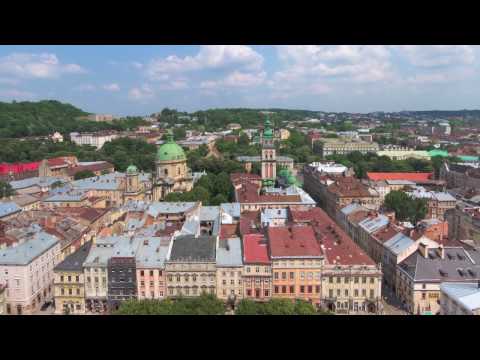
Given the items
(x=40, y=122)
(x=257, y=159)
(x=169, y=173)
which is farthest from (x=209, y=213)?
(x=40, y=122)

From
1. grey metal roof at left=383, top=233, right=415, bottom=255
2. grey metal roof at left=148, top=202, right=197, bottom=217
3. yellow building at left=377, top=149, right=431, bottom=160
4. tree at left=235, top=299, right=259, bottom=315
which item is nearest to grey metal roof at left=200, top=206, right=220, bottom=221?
grey metal roof at left=148, top=202, right=197, bottom=217

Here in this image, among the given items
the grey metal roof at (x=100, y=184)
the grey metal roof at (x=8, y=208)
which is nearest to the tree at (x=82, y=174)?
the grey metal roof at (x=100, y=184)

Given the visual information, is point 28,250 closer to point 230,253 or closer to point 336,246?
point 230,253
